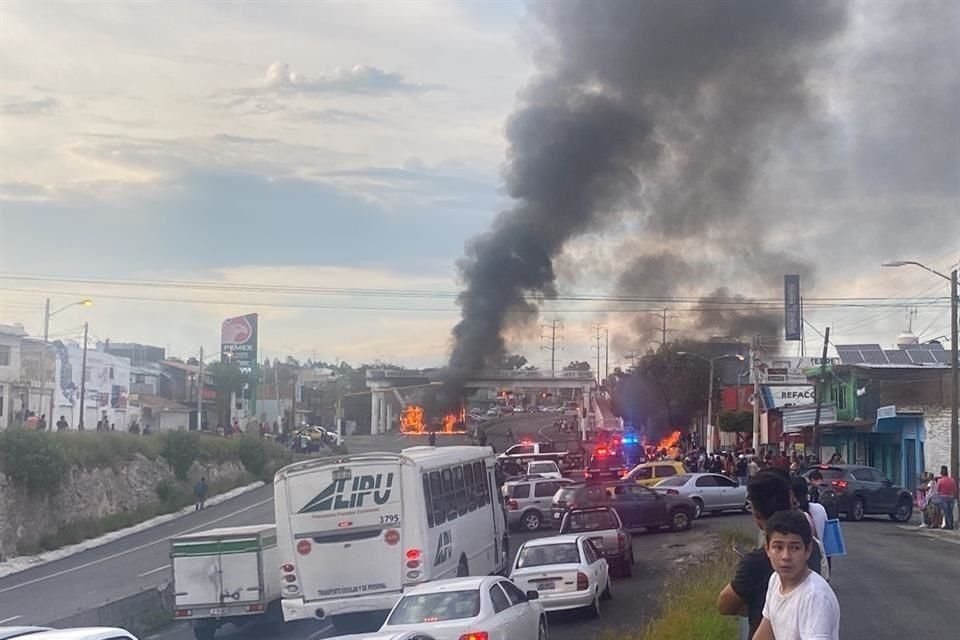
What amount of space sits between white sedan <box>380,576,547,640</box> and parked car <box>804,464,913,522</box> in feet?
66.8

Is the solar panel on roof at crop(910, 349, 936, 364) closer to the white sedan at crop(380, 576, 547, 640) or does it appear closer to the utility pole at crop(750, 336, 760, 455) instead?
the utility pole at crop(750, 336, 760, 455)

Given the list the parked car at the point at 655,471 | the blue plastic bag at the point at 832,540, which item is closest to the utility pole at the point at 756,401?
the parked car at the point at 655,471

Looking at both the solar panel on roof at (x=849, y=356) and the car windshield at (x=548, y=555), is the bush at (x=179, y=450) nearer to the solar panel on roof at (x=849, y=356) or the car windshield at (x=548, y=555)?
the solar panel on roof at (x=849, y=356)

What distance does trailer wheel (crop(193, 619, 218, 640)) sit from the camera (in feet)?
63.7

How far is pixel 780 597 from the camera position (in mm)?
5188

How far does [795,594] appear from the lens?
510cm

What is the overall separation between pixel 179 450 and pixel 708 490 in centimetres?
2798

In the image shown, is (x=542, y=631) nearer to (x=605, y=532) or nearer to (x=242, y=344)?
(x=605, y=532)

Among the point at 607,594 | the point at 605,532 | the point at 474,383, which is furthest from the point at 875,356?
the point at 607,594

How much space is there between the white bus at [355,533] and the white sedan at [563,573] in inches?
57.8

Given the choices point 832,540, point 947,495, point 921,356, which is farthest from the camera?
point 921,356

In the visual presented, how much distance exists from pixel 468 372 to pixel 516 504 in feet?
53.1

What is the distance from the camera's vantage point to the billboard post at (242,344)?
94.6 metres

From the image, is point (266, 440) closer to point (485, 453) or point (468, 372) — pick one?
point (468, 372)
